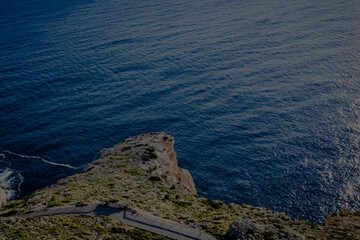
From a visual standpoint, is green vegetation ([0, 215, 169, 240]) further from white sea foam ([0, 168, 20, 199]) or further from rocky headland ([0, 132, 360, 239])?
white sea foam ([0, 168, 20, 199])

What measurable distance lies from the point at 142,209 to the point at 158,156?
2017 cm

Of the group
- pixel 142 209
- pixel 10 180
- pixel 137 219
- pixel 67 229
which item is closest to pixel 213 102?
pixel 10 180

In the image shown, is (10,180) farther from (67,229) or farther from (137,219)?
(137,219)

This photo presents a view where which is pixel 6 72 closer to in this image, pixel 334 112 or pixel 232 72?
pixel 232 72

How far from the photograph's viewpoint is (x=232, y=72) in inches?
4114

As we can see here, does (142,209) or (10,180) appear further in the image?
(10,180)

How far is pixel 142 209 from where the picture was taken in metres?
37.0

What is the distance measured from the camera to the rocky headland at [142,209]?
32406 millimetres

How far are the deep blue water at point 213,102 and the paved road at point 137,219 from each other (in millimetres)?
30208

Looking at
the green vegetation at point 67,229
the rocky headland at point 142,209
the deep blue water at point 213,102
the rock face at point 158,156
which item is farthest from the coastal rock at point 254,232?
the deep blue water at point 213,102

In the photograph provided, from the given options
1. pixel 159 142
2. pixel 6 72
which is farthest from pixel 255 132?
pixel 6 72

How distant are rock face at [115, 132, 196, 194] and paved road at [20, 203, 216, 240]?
15892mm

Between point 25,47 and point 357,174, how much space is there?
13147cm

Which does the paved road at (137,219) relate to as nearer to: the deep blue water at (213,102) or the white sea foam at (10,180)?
the deep blue water at (213,102)
